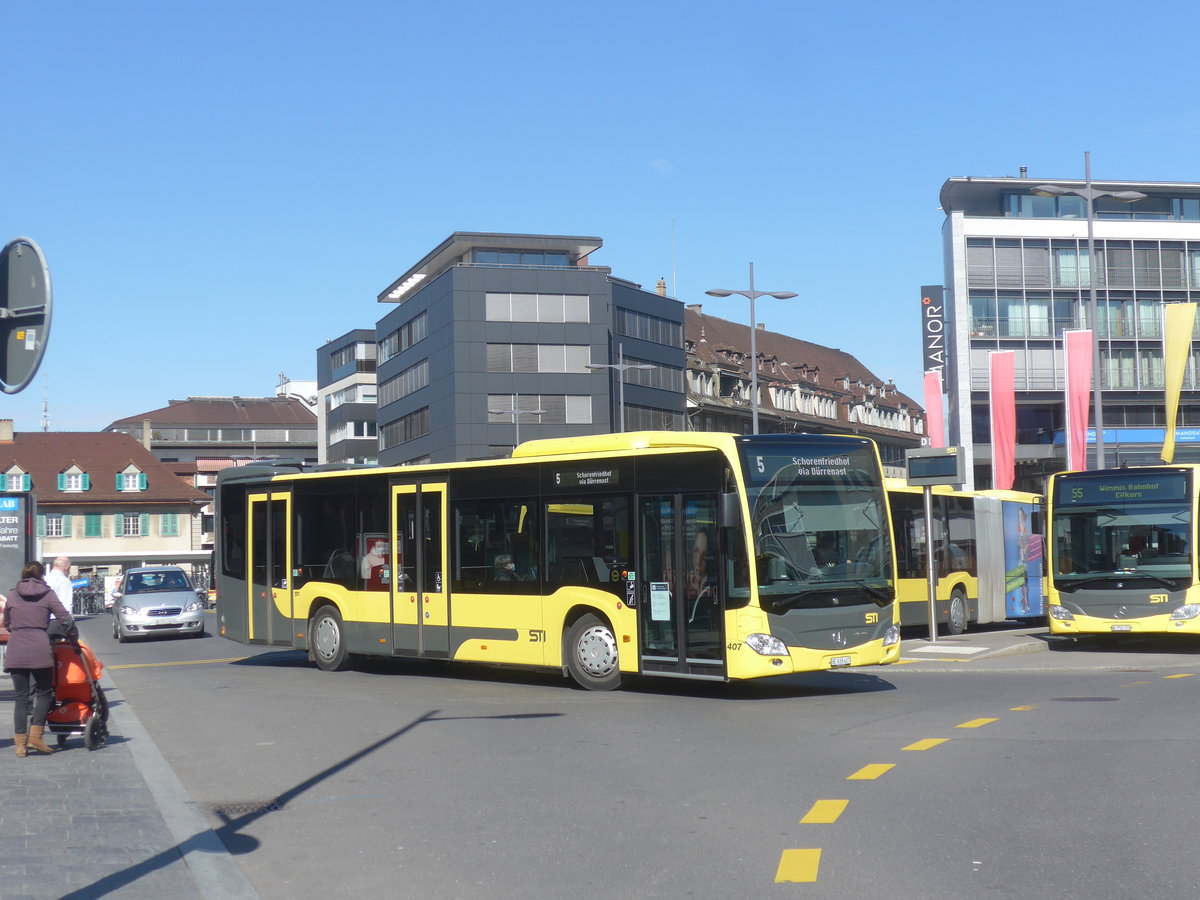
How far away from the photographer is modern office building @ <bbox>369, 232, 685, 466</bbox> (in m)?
77.9

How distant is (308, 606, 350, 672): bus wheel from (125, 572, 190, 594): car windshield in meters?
14.3

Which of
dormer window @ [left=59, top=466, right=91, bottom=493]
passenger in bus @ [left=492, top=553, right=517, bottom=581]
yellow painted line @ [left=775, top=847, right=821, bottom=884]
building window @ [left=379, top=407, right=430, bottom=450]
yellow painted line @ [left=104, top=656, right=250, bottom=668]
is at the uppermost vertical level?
building window @ [left=379, top=407, right=430, bottom=450]

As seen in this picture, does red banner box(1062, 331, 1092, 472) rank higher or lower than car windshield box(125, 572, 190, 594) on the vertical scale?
higher

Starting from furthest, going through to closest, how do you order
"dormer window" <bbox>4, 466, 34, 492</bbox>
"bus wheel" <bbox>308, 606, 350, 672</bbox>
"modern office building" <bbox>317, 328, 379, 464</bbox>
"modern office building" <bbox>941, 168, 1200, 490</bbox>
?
1. "modern office building" <bbox>317, 328, 379, 464</bbox>
2. "dormer window" <bbox>4, 466, 34, 492</bbox>
3. "modern office building" <bbox>941, 168, 1200, 490</bbox>
4. "bus wheel" <bbox>308, 606, 350, 672</bbox>

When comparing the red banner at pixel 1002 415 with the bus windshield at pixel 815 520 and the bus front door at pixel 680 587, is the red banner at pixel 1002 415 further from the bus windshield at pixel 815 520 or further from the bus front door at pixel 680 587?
the bus front door at pixel 680 587

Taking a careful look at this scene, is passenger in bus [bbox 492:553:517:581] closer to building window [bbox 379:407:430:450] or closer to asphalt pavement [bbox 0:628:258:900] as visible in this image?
asphalt pavement [bbox 0:628:258:900]

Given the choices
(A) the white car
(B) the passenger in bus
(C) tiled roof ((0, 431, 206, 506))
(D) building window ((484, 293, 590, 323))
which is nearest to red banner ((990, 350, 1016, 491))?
(A) the white car

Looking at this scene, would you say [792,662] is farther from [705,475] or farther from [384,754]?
[384,754]

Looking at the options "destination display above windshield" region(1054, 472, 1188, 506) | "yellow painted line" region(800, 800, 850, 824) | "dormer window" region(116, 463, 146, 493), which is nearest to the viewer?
"yellow painted line" region(800, 800, 850, 824)

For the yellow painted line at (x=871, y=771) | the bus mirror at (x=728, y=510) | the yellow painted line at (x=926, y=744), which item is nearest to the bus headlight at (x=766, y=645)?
the bus mirror at (x=728, y=510)

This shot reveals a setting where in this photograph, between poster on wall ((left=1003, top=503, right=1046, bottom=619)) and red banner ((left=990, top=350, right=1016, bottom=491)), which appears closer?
poster on wall ((left=1003, top=503, right=1046, bottom=619))

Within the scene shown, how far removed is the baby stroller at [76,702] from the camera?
1219cm

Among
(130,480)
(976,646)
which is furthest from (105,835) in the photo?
(130,480)

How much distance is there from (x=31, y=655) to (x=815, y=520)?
825 cm
